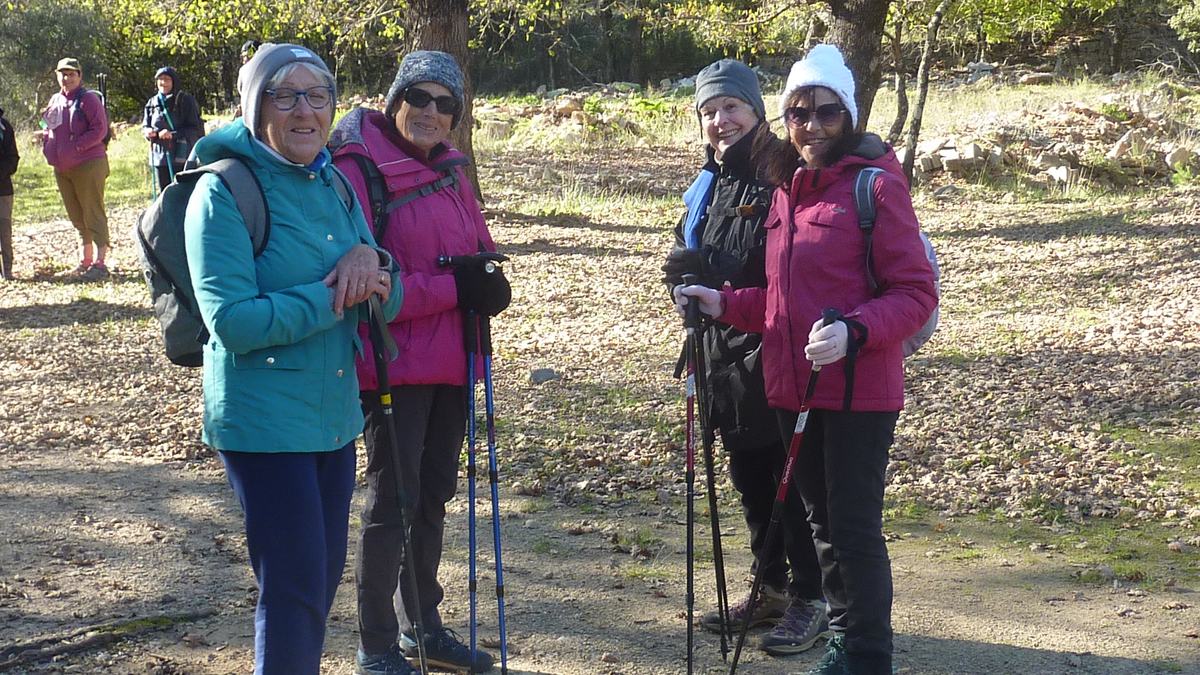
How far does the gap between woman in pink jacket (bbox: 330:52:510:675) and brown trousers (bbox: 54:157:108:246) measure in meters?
9.08

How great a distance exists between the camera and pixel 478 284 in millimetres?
3816

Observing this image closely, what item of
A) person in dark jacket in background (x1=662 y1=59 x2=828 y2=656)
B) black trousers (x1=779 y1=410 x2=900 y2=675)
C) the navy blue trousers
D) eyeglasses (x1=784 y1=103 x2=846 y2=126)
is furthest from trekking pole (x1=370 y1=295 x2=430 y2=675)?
eyeglasses (x1=784 y1=103 x2=846 y2=126)

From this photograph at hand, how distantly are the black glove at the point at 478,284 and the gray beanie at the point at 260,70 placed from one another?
80cm

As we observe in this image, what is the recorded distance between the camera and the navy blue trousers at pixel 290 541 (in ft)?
10.2

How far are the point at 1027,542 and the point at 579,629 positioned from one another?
2064 mm

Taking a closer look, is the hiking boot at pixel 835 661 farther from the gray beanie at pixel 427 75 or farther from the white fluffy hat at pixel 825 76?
the gray beanie at pixel 427 75

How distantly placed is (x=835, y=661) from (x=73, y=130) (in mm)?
10304

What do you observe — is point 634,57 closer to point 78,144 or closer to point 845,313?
point 78,144

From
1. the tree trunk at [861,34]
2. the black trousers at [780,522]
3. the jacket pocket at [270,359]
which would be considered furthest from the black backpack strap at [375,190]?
the tree trunk at [861,34]

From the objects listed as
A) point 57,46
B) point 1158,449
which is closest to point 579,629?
point 1158,449

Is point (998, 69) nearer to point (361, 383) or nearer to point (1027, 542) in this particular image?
point (1027, 542)

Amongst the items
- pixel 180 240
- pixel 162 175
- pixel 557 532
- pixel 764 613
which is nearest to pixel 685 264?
pixel 764 613

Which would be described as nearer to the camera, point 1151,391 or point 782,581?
point 782,581

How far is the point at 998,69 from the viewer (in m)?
31.6
